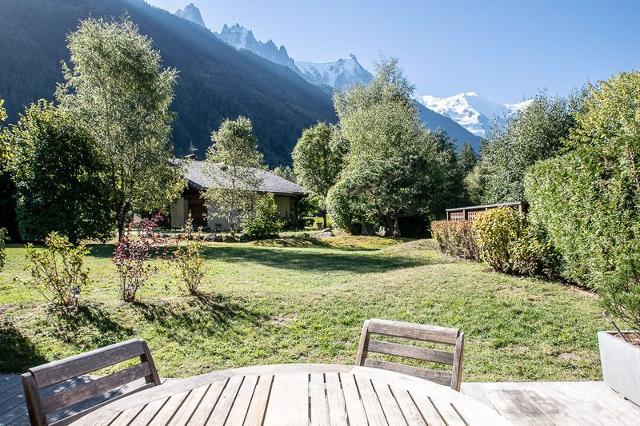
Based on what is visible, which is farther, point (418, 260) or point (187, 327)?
point (418, 260)

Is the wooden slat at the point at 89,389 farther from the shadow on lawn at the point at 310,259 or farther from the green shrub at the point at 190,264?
the shadow on lawn at the point at 310,259

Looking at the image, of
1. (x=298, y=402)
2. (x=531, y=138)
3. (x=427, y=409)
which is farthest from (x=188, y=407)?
(x=531, y=138)

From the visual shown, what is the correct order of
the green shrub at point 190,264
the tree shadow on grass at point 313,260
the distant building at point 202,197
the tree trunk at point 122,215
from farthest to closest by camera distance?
the distant building at point 202,197 < the tree trunk at point 122,215 < the tree shadow on grass at point 313,260 < the green shrub at point 190,264

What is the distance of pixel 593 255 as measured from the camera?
738 cm

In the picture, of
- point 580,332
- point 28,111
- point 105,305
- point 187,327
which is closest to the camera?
point 580,332

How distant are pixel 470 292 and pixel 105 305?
700cm

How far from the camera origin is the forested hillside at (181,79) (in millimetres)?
107062

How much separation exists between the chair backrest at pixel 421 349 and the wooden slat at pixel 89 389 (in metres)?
1.45

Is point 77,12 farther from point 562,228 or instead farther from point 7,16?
point 562,228

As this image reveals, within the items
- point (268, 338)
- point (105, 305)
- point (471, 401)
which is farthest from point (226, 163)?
point (471, 401)

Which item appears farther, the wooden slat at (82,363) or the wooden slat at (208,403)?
the wooden slat at (82,363)

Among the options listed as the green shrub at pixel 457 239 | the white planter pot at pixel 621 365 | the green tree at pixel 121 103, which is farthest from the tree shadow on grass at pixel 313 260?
the white planter pot at pixel 621 365

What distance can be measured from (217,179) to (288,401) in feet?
85.8

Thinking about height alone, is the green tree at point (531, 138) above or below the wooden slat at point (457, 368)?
above
